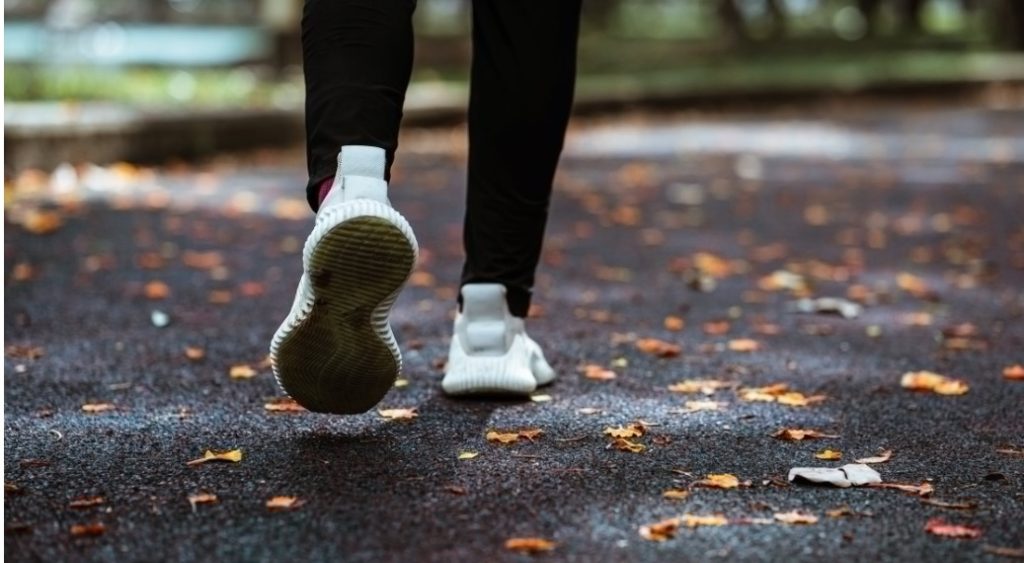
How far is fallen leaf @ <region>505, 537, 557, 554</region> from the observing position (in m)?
2.06

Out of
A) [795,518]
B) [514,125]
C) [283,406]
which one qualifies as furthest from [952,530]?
[283,406]

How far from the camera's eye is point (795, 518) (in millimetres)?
2213

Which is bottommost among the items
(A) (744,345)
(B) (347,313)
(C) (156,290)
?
(C) (156,290)

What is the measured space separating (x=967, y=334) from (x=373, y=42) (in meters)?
2.11

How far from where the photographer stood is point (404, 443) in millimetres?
2684

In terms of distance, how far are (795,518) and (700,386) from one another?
1.08 metres

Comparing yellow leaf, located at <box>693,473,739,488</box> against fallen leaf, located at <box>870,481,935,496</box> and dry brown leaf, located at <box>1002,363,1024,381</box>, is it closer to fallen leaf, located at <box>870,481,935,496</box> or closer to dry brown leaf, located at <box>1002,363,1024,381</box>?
fallen leaf, located at <box>870,481,935,496</box>

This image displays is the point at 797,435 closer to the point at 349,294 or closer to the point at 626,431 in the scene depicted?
the point at 626,431

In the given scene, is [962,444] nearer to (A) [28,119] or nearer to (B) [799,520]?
(B) [799,520]

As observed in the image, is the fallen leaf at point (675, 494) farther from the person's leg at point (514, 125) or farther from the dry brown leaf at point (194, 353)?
the dry brown leaf at point (194, 353)

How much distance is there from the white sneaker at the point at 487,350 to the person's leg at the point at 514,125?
0.04 meters

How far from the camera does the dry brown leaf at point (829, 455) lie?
2613 mm

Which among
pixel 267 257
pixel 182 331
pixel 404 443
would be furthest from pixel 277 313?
pixel 404 443

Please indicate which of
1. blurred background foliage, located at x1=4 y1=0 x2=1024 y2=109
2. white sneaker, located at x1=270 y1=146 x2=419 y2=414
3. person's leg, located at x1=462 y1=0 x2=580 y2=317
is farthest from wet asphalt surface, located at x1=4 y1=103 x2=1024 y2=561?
blurred background foliage, located at x1=4 y1=0 x2=1024 y2=109
